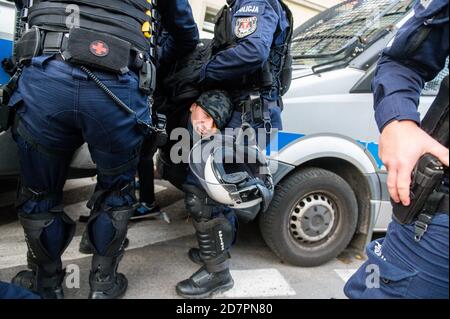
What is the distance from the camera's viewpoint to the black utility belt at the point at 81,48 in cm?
158

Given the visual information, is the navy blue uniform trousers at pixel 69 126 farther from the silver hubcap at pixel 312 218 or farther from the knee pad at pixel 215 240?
the silver hubcap at pixel 312 218

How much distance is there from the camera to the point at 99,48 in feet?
5.22

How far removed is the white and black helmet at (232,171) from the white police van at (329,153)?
0.29m

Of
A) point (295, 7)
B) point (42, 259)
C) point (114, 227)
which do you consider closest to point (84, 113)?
point (114, 227)

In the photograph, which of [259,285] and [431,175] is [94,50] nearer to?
[431,175]

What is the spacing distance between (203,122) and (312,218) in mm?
1013

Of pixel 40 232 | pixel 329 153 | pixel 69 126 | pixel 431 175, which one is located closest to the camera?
pixel 431 175

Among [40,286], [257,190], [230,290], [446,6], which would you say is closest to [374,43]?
[257,190]

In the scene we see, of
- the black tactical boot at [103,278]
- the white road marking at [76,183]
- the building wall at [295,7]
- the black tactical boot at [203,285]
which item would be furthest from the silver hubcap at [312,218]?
the building wall at [295,7]

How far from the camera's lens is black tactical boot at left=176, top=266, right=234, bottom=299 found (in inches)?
86.8

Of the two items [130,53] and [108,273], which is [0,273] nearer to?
[108,273]

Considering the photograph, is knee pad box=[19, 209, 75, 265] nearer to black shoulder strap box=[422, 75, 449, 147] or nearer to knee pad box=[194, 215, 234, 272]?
knee pad box=[194, 215, 234, 272]

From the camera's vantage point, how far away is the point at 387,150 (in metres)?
1.02

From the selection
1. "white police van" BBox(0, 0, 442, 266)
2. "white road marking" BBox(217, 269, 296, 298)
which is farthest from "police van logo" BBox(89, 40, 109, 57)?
"white road marking" BBox(217, 269, 296, 298)
